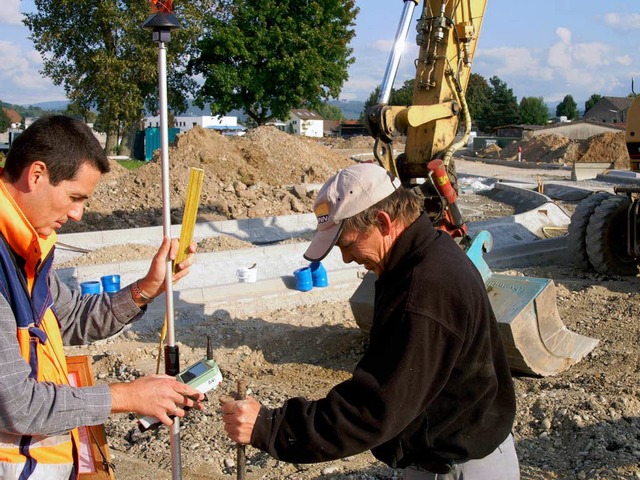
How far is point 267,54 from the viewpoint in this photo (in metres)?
34.6

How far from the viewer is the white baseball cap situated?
88.7 inches

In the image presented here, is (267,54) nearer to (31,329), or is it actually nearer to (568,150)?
(568,150)

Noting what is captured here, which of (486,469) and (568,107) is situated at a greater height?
(568,107)

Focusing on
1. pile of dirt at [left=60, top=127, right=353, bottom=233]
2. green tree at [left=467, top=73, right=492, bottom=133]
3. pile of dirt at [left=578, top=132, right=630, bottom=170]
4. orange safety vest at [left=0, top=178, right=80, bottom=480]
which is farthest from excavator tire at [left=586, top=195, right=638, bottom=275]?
green tree at [left=467, top=73, right=492, bottom=133]

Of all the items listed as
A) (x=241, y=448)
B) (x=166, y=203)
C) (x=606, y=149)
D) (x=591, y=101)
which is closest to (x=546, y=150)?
(x=606, y=149)

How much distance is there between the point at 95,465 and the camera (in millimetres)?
2703

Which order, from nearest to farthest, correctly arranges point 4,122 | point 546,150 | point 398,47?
point 398,47, point 546,150, point 4,122

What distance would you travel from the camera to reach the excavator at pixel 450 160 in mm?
5617

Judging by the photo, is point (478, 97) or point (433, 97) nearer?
point (433, 97)

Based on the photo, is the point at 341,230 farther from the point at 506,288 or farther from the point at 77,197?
the point at 506,288

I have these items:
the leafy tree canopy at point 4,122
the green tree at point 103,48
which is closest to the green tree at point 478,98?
the green tree at point 103,48

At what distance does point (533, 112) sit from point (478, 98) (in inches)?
246

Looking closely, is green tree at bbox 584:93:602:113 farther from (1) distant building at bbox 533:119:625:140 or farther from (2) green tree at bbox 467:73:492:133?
(1) distant building at bbox 533:119:625:140

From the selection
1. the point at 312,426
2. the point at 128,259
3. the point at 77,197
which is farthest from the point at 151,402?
the point at 128,259
